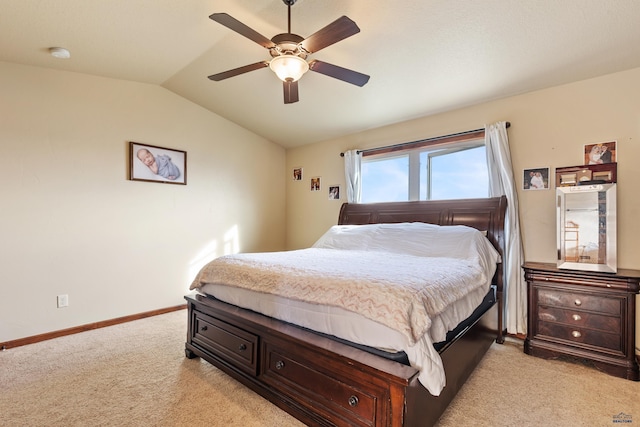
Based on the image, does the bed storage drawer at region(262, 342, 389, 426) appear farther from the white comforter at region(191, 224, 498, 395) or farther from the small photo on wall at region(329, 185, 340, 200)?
the small photo on wall at region(329, 185, 340, 200)

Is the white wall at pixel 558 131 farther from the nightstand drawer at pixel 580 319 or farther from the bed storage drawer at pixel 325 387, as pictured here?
the bed storage drawer at pixel 325 387

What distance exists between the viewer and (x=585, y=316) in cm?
241

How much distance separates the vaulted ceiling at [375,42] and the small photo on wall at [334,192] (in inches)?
52.9

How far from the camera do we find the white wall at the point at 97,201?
2.87 m

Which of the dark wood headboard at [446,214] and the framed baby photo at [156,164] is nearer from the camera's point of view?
the dark wood headboard at [446,214]

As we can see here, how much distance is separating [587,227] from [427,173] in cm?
165

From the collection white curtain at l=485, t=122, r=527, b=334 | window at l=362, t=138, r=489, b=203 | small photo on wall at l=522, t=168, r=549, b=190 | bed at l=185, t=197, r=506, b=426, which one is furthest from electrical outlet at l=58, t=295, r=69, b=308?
small photo on wall at l=522, t=168, r=549, b=190

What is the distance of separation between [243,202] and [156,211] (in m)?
1.27

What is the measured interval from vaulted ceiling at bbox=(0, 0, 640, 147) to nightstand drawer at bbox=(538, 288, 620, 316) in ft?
6.17

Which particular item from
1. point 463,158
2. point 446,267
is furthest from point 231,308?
point 463,158

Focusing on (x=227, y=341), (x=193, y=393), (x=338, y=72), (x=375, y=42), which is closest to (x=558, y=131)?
(x=375, y=42)

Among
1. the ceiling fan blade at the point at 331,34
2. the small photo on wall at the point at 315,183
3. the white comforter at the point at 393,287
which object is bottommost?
the white comforter at the point at 393,287

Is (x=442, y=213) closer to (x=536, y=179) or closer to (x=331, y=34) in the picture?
(x=536, y=179)

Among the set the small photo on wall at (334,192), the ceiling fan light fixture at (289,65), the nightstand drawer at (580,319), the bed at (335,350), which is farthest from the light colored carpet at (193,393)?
the small photo on wall at (334,192)
